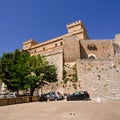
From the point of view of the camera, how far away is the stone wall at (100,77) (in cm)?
2720

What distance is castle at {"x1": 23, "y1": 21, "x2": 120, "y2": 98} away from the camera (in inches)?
1089

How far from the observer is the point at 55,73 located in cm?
2945

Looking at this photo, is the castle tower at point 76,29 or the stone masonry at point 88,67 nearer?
the stone masonry at point 88,67

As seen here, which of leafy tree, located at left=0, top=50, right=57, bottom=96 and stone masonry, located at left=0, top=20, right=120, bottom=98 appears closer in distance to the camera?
stone masonry, located at left=0, top=20, right=120, bottom=98

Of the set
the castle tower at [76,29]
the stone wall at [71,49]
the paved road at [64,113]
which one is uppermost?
the castle tower at [76,29]

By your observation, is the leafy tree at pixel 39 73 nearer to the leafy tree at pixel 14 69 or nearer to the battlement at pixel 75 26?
the leafy tree at pixel 14 69

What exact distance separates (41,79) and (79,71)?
6.06m

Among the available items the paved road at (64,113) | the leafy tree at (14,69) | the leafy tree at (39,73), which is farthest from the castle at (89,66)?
the paved road at (64,113)

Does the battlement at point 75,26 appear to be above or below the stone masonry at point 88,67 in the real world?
above

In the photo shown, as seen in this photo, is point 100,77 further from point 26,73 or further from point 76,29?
point 76,29

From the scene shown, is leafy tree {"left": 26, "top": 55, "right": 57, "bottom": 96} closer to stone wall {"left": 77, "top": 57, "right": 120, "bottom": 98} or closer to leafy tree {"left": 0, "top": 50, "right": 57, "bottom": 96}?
leafy tree {"left": 0, "top": 50, "right": 57, "bottom": 96}

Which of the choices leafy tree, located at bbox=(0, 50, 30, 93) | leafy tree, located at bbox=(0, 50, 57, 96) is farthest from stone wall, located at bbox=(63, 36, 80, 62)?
leafy tree, located at bbox=(0, 50, 30, 93)

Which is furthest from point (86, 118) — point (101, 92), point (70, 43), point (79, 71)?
point (70, 43)

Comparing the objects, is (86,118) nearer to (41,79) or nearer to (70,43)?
(41,79)
